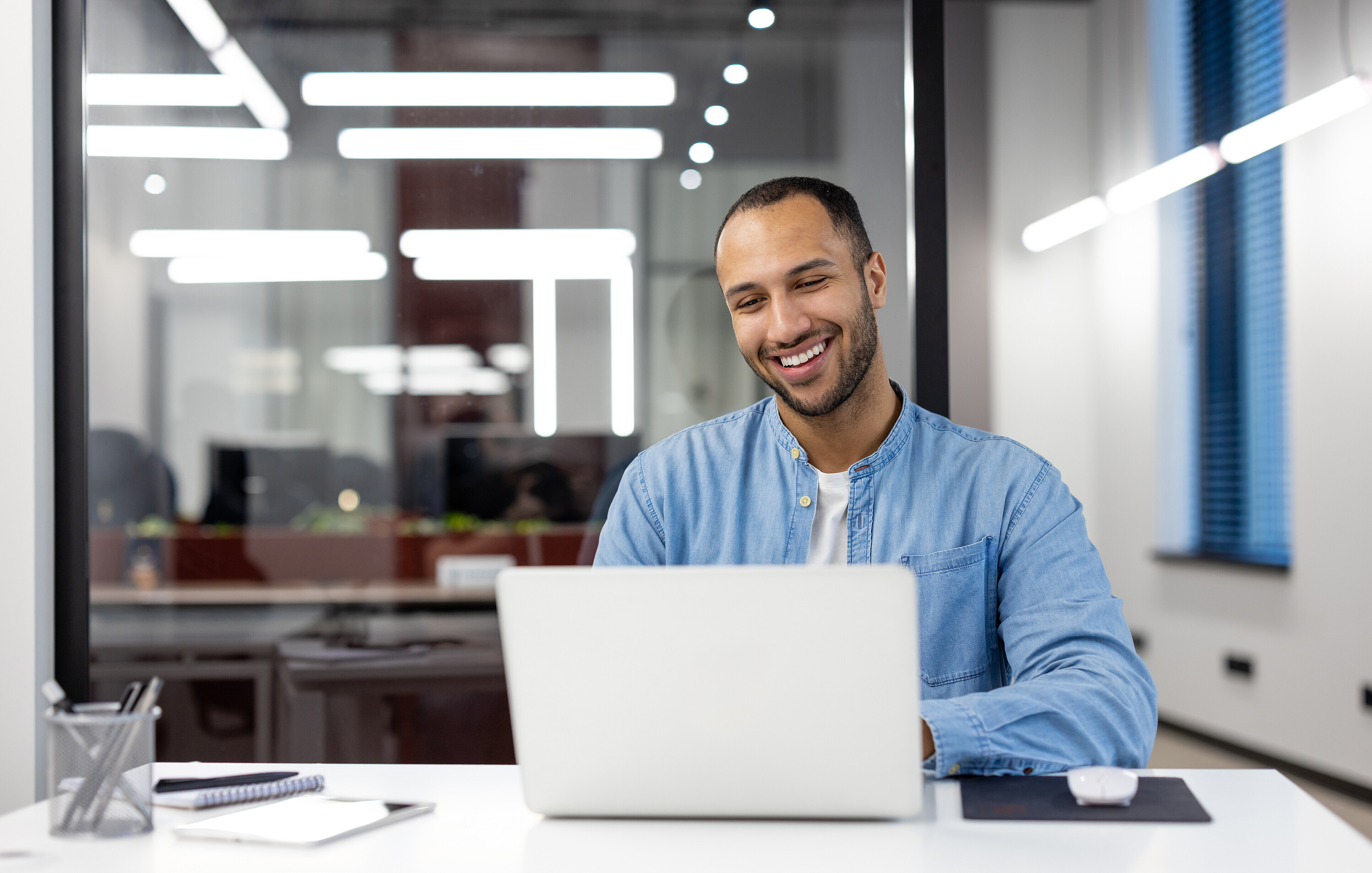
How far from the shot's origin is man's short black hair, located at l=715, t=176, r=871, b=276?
5.21ft

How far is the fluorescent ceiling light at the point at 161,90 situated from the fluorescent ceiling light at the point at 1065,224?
3.25 meters

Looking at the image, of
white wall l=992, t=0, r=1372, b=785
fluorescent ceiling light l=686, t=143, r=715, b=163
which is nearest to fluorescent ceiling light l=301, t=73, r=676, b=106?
fluorescent ceiling light l=686, t=143, r=715, b=163

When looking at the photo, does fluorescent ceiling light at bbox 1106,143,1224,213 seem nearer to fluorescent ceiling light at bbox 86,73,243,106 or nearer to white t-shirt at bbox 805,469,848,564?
white t-shirt at bbox 805,469,848,564

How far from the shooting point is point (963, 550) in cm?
148

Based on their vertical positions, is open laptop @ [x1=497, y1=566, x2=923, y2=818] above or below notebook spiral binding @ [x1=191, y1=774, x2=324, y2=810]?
above

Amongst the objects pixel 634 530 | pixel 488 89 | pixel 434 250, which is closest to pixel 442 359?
pixel 434 250

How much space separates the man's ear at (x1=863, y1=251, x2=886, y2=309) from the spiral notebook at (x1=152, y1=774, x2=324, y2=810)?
107 centimetres

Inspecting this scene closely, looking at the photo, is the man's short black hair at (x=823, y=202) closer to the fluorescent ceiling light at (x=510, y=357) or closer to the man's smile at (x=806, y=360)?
the man's smile at (x=806, y=360)

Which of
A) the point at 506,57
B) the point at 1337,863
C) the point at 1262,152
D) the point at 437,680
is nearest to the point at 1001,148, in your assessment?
the point at 1262,152

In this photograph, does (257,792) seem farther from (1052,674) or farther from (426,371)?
(426,371)

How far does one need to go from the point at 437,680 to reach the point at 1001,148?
413 centimetres

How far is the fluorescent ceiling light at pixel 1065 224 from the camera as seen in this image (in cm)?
438

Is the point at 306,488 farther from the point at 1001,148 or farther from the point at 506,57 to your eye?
the point at 1001,148

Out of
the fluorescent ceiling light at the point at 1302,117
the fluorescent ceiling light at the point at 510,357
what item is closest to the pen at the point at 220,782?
the fluorescent ceiling light at the point at 510,357
